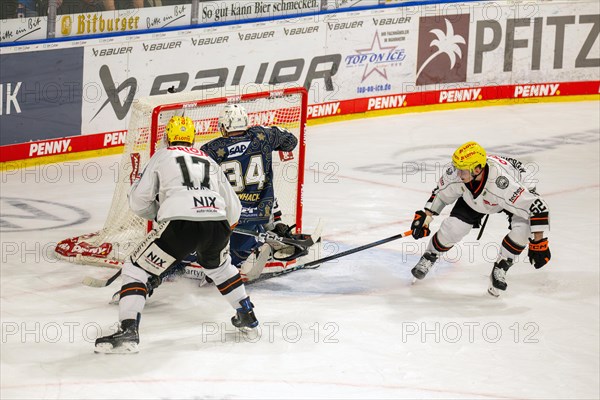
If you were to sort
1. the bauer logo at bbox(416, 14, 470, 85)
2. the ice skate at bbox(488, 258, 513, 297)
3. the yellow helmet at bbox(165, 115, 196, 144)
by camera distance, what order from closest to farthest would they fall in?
the yellow helmet at bbox(165, 115, 196, 144) < the ice skate at bbox(488, 258, 513, 297) < the bauer logo at bbox(416, 14, 470, 85)

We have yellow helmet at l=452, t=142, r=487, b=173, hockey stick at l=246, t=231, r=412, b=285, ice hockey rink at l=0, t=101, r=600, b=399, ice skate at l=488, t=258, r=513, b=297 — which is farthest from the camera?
hockey stick at l=246, t=231, r=412, b=285

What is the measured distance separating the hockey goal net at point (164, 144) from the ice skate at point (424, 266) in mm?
862

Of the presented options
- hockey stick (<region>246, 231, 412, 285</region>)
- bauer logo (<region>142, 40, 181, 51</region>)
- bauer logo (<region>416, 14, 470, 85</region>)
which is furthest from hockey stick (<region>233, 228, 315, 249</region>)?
bauer logo (<region>416, 14, 470, 85</region>)

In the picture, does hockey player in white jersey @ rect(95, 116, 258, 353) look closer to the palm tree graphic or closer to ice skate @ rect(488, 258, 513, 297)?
ice skate @ rect(488, 258, 513, 297)

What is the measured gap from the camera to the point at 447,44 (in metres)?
12.1

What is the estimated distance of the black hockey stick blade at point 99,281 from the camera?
6638mm

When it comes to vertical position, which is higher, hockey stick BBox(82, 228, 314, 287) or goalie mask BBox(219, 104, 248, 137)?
goalie mask BBox(219, 104, 248, 137)

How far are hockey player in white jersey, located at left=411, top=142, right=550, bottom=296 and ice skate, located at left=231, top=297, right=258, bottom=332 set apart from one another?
128cm

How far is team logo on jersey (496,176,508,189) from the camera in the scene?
21.0ft

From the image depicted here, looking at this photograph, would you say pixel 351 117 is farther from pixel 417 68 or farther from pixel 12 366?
pixel 12 366

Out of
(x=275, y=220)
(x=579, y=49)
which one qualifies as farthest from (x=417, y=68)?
(x=275, y=220)

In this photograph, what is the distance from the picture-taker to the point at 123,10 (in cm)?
984

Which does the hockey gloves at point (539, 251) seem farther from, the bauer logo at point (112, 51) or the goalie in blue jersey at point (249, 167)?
the bauer logo at point (112, 51)

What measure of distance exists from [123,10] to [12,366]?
16.8 ft
